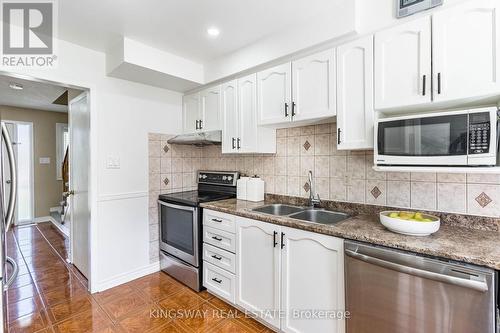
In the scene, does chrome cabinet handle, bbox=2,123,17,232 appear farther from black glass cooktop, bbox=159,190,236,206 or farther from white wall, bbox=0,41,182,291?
black glass cooktop, bbox=159,190,236,206

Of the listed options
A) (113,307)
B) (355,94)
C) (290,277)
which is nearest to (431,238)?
(290,277)

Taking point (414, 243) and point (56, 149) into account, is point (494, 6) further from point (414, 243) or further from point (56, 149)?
point (56, 149)

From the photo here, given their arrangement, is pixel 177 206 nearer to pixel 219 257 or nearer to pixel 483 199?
pixel 219 257

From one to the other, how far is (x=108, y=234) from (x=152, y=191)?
2.02 ft

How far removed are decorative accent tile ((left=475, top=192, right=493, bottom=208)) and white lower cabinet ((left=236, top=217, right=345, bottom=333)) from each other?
0.89 meters

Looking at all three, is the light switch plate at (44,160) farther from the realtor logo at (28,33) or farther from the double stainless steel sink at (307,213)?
the double stainless steel sink at (307,213)

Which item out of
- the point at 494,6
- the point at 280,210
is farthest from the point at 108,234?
the point at 494,6

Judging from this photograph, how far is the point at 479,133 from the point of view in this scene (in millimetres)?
1205

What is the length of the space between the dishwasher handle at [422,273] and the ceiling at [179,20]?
1.67 metres

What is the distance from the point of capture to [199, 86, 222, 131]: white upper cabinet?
2.72 m

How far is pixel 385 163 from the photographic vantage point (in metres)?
1.52

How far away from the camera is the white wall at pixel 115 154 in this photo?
2.39 meters

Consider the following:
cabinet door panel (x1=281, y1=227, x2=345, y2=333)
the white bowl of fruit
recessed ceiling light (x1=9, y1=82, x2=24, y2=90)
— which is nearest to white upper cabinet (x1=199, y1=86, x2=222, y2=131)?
cabinet door panel (x1=281, y1=227, x2=345, y2=333)

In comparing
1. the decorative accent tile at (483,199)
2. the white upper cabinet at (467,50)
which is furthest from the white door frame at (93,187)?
the decorative accent tile at (483,199)
